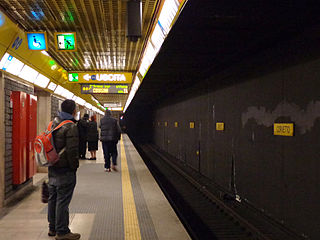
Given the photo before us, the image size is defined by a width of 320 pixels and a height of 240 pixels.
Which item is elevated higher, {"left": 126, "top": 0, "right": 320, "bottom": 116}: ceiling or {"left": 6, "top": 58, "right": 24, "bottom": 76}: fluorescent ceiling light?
{"left": 126, "top": 0, "right": 320, "bottom": 116}: ceiling

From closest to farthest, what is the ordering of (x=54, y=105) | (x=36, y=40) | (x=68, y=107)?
(x=68, y=107) → (x=36, y=40) → (x=54, y=105)

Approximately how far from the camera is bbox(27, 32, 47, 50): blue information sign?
6447 millimetres

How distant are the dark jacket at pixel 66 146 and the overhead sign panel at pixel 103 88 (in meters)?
9.82

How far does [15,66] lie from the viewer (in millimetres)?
5855

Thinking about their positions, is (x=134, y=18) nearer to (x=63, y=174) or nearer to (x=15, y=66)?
(x=15, y=66)

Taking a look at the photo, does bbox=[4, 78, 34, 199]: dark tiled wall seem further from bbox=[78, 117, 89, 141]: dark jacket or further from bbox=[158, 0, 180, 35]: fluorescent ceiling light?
bbox=[78, 117, 89, 141]: dark jacket

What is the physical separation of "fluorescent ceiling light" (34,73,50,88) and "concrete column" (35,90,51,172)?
0.58 meters

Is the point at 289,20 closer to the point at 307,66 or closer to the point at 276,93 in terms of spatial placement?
the point at 307,66

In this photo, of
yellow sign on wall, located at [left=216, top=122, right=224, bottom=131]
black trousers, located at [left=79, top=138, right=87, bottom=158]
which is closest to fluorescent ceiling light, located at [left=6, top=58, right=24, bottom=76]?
yellow sign on wall, located at [left=216, top=122, right=224, bottom=131]

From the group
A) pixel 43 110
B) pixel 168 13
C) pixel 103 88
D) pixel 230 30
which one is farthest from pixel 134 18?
pixel 103 88

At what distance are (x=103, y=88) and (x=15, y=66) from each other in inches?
294

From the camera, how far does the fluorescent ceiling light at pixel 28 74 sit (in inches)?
252

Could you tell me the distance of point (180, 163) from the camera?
12.4 m

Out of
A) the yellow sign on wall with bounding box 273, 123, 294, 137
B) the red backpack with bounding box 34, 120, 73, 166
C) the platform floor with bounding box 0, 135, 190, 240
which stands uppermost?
the yellow sign on wall with bounding box 273, 123, 294, 137
